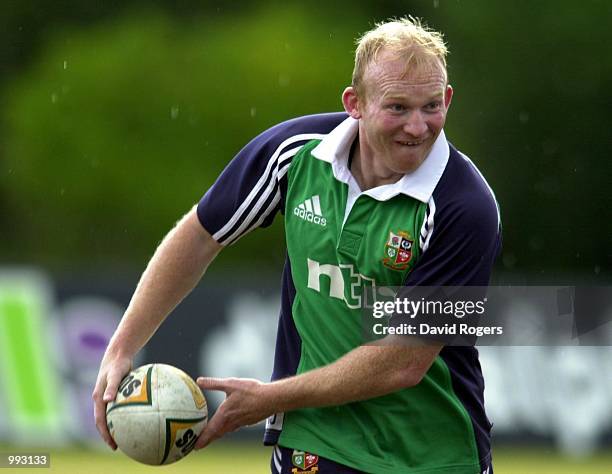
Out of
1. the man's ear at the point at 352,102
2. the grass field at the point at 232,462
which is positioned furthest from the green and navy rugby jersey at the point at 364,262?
the grass field at the point at 232,462

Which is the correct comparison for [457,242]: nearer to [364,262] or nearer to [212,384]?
[364,262]

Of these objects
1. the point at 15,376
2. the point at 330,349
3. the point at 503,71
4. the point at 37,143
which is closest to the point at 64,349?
the point at 15,376

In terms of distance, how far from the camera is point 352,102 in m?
5.93

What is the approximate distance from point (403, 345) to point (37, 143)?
63.6 ft

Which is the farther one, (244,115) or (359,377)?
(244,115)

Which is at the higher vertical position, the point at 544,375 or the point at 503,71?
the point at 503,71

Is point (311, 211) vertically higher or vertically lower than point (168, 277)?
higher

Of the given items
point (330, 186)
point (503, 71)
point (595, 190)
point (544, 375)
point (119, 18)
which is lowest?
point (544, 375)

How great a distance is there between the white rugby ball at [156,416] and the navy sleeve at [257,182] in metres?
0.74

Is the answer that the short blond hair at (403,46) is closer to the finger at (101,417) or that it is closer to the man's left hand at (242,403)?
the man's left hand at (242,403)

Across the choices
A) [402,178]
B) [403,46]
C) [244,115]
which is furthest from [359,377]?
[244,115]

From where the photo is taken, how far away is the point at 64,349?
12539 mm

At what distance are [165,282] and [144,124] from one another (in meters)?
18.2

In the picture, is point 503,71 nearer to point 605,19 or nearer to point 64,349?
point 605,19
